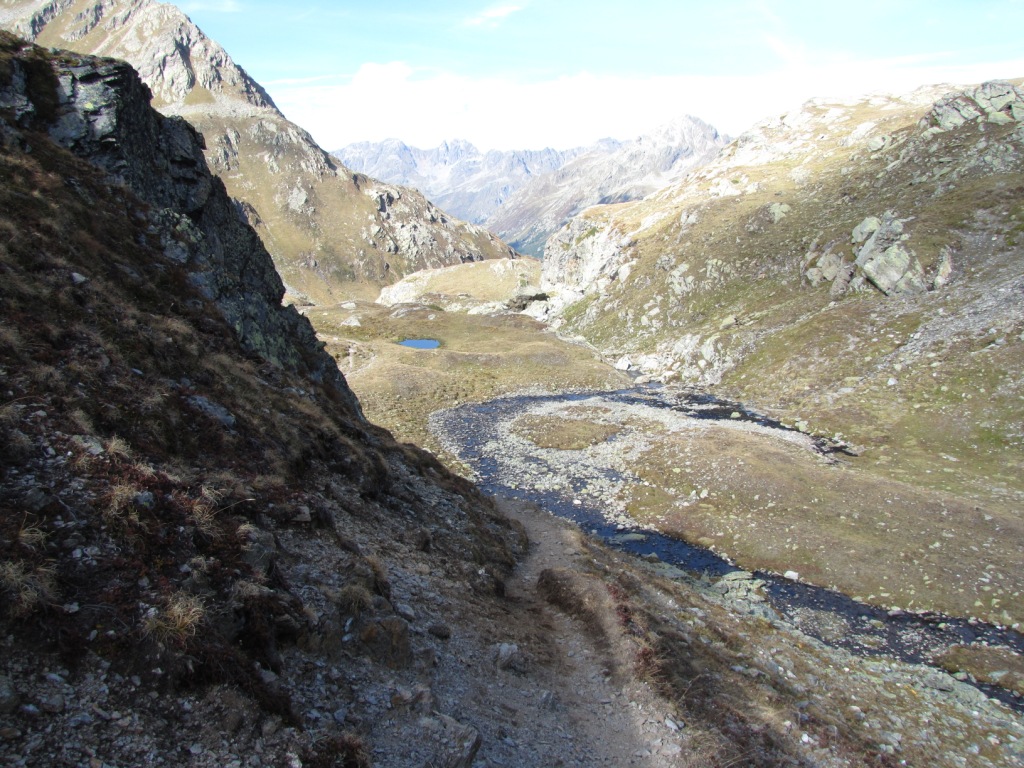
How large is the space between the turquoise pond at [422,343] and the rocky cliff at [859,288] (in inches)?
1249

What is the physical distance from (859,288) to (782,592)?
208 feet

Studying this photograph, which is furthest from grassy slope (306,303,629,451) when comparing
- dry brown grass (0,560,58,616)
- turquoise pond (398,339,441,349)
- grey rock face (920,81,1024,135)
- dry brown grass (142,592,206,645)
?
grey rock face (920,81,1024,135)

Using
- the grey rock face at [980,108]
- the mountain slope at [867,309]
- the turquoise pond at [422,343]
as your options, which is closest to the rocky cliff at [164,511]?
the mountain slope at [867,309]

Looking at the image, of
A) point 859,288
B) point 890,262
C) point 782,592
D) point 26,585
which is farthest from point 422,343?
point 26,585

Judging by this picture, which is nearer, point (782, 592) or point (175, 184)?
point (782, 592)

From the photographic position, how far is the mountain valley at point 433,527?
9750 mm

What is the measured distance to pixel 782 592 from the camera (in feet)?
106

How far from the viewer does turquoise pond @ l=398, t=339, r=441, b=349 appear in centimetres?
12769

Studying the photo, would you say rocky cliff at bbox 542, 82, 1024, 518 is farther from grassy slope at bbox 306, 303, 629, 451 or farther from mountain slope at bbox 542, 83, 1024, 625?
grassy slope at bbox 306, 303, 629, 451

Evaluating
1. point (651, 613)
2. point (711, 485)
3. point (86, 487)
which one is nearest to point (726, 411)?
point (711, 485)

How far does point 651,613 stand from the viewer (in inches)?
890

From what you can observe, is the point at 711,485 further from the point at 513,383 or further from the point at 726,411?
the point at 513,383

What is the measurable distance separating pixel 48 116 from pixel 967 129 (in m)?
128

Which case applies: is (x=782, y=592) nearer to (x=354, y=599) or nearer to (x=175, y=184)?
(x=354, y=599)
